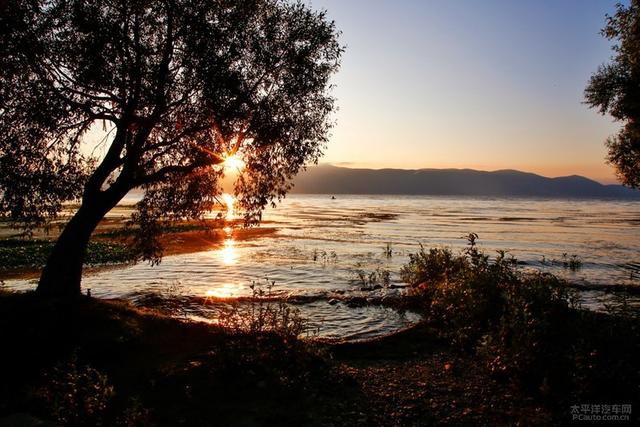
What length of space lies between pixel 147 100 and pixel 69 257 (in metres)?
6.59

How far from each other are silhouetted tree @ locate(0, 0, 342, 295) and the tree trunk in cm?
4

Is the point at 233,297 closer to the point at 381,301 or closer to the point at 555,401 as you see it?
the point at 381,301

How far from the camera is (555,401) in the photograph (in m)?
8.81

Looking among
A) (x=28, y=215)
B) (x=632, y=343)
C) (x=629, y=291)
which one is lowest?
(x=629, y=291)

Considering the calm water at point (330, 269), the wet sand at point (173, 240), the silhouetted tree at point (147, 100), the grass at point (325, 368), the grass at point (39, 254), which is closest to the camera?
the grass at point (325, 368)

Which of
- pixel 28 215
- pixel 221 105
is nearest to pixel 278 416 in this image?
pixel 221 105

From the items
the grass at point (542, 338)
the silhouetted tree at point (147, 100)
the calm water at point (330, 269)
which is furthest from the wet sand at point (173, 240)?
the grass at point (542, 338)

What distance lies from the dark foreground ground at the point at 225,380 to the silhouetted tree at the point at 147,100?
12.4 ft

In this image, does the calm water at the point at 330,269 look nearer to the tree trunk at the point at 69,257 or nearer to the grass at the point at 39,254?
the grass at the point at 39,254

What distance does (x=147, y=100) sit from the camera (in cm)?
1482

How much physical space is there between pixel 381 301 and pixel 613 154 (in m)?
22.2

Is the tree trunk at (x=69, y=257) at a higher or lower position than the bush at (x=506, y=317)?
higher

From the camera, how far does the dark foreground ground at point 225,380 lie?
8.38 meters

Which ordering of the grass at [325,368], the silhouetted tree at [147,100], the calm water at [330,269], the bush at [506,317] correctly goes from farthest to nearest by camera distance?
the calm water at [330,269]
the silhouetted tree at [147,100]
the bush at [506,317]
the grass at [325,368]
